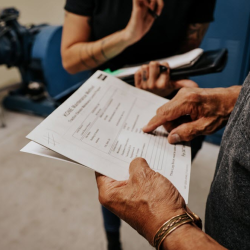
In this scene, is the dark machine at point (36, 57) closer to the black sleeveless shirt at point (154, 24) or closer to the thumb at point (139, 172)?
the black sleeveless shirt at point (154, 24)

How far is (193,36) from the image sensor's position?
3.30 feet

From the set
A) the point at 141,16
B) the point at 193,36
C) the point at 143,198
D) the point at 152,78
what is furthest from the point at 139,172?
the point at 193,36

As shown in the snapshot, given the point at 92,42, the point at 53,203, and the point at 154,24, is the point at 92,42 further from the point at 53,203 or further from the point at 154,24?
the point at 53,203

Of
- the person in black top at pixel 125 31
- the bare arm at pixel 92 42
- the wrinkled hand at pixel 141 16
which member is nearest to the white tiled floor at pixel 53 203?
the person in black top at pixel 125 31

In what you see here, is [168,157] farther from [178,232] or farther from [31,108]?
[31,108]

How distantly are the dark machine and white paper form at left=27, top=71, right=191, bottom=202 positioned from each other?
1.35m

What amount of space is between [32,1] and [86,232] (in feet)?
9.14

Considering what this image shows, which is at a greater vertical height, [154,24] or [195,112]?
[154,24]

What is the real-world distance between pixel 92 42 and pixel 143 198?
2.23 feet

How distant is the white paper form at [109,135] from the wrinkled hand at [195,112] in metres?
0.03

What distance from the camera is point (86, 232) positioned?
1.35 metres

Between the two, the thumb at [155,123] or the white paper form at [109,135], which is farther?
the thumb at [155,123]

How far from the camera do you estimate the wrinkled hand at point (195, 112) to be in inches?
23.7

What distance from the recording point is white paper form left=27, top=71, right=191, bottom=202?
1.60ft
